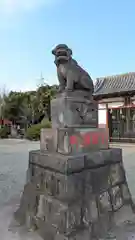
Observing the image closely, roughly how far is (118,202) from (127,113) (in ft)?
39.4

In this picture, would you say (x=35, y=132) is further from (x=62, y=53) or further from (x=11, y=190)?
(x=62, y=53)

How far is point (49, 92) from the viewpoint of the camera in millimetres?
23375

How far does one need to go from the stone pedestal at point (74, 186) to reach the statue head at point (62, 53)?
52 cm

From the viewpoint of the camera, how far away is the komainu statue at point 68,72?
299cm

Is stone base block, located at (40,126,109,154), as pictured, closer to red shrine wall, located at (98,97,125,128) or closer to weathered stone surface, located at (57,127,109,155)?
weathered stone surface, located at (57,127,109,155)

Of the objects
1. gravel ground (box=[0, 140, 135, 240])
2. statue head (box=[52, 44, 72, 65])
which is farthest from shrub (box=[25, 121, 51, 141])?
statue head (box=[52, 44, 72, 65])

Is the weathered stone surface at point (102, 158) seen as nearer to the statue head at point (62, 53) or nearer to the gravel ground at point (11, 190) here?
the gravel ground at point (11, 190)

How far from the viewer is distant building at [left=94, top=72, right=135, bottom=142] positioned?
1430 cm

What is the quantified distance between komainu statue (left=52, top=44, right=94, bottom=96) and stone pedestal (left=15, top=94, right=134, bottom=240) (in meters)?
0.24

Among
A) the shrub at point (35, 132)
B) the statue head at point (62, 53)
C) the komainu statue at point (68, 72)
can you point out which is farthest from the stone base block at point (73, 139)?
the shrub at point (35, 132)

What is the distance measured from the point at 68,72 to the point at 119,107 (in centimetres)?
1210

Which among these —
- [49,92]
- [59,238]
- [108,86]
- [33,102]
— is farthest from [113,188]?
[33,102]

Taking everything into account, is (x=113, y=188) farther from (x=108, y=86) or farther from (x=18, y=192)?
(x=108, y=86)

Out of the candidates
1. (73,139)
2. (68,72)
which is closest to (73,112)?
(73,139)
